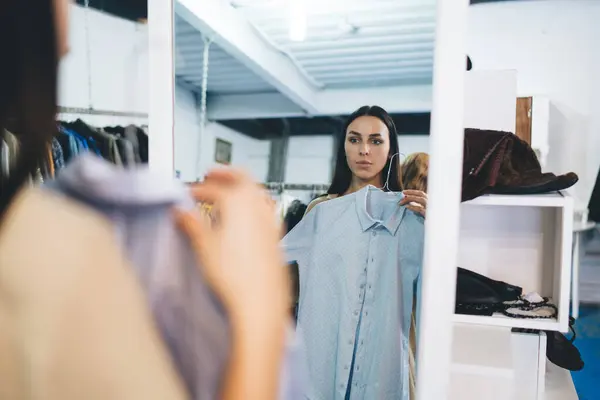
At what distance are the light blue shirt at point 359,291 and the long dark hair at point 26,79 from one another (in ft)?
1.47

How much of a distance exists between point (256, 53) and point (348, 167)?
28 cm

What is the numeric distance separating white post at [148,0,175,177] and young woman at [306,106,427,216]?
1.03 feet

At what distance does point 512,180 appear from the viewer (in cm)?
98

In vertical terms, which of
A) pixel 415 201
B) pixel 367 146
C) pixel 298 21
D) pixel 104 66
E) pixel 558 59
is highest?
pixel 558 59

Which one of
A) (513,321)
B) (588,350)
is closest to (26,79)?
(513,321)

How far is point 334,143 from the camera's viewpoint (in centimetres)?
80

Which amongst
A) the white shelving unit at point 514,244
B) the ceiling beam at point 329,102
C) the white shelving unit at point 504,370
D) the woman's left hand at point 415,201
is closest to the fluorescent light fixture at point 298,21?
the ceiling beam at point 329,102

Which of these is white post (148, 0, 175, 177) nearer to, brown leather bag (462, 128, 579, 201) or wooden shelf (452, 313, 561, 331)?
brown leather bag (462, 128, 579, 201)

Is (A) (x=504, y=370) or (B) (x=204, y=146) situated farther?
(A) (x=504, y=370)

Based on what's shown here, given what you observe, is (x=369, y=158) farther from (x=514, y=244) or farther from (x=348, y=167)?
(x=514, y=244)

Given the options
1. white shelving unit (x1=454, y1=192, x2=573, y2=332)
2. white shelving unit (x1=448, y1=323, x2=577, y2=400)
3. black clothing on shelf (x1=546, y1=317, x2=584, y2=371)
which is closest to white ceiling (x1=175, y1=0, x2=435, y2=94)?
white shelving unit (x1=454, y1=192, x2=573, y2=332)

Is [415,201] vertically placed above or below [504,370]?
above

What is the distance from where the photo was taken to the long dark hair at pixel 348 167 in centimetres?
79

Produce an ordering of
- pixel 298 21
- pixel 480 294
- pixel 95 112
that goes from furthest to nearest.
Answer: pixel 480 294 → pixel 298 21 → pixel 95 112
